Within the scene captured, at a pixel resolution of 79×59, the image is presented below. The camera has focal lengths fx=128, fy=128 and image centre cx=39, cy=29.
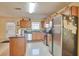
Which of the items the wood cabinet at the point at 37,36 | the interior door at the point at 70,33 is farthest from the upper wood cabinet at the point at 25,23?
the interior door at the point at 70,33

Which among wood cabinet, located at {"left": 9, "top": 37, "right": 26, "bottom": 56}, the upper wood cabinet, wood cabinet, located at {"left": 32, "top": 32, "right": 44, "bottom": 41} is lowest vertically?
wood cabinet, located at {"left": 9, "top": 37, "right": 26, "bottom": 56}

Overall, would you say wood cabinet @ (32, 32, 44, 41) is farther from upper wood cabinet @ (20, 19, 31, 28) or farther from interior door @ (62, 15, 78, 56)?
interior door @ (62, 15, 78, 56)

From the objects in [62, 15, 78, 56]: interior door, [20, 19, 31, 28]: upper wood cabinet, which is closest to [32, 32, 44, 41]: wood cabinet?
[20, 19, 31, 28]: upper wood cabinet

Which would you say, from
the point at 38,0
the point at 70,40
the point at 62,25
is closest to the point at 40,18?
the point at 62,25

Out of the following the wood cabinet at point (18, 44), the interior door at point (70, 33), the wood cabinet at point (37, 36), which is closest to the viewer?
the interior door at point (70, 33)

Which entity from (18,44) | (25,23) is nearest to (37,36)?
(25,23)

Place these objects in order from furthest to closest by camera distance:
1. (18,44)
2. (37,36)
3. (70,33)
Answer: (18,44), (37,36), (70,33)

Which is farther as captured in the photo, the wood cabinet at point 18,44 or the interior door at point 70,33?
the wood cabinet at point 18,44

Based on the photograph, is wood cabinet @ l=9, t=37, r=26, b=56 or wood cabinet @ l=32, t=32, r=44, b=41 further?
Answer: wood cabinet @ l=9, t=37, r=26, b=56

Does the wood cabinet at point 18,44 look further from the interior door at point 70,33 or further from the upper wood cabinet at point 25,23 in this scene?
the interior door at point 70,33

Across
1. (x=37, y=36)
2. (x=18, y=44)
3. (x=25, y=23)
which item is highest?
(x=25, y=23)

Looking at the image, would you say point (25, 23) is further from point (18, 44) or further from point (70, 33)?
point (70, 33)

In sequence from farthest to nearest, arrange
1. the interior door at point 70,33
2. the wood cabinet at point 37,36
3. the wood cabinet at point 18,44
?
the wood cabinet at point 18,44
the wood cabinet at point 37,36
the interior door at point 70,33

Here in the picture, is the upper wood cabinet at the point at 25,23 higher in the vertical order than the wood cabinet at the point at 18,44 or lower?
higher
